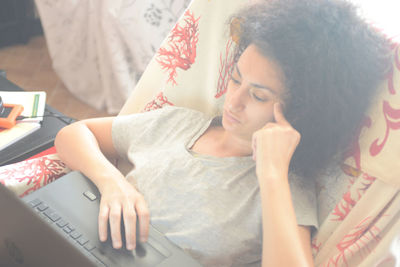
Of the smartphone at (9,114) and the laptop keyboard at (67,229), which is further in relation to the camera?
the smartphone at (9,114)

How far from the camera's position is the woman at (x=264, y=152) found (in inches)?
27.7

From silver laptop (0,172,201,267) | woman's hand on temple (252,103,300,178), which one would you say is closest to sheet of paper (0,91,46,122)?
silver laptop (0,172,201,267)

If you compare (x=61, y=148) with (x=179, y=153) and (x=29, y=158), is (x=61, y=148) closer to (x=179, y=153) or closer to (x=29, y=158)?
(x=29, y=158)

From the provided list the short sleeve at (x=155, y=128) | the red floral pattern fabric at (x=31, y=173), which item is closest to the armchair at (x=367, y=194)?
the red floral pattern fabric at (x=31, y=173)

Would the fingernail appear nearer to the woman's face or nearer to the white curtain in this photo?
the woman's face

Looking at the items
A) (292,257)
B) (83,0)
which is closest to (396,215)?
(292,257)

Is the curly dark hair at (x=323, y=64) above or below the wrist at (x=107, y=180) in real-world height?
above

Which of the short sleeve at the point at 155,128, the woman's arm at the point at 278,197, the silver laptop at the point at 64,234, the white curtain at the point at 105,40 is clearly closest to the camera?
the silver laptop at the point at 64,234

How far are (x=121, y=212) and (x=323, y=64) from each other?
0.45m

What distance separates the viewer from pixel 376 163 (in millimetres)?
745

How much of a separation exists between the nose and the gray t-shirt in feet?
0.36

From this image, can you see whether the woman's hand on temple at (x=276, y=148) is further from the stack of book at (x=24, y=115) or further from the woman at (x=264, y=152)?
the stack of book at (x=24, y=115)

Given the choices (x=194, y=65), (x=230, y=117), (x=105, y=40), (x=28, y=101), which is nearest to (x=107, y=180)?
(x=230, y=117)

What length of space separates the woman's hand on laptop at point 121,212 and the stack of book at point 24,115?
37 cm
